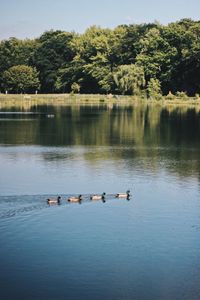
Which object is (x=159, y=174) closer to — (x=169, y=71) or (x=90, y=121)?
(x=90, y=121)

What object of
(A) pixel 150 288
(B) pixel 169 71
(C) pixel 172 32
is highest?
(C) pixel 172 32

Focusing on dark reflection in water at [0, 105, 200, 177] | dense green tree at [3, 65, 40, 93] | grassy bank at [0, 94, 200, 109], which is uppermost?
dense green tree at [3, 65, 40, 93]

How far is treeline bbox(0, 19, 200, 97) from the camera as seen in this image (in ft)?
349

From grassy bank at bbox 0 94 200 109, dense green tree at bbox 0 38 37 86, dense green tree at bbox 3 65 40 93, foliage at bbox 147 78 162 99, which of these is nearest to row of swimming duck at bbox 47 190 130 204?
grassy bank at bbox 0 94 200 109

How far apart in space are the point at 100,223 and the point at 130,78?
85184mm

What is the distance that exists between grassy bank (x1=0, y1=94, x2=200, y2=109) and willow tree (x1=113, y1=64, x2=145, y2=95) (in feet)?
6.61

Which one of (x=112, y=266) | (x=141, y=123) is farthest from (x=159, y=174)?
(x=141, y=123)

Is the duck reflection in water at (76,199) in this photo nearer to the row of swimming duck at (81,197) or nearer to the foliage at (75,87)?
the row of swimming duck at (81,197)

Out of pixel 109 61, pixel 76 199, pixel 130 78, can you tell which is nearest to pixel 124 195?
pixel 76 199

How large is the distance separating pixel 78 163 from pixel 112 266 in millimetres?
17955

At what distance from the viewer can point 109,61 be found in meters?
118

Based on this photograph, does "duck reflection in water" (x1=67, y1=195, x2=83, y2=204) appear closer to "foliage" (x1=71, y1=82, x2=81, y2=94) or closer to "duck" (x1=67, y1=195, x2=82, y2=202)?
"duck" (x1=67, y1=195, x2=82, y2=202)

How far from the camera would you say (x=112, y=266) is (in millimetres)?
16938

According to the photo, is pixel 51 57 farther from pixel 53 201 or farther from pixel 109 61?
pixel 53 201
